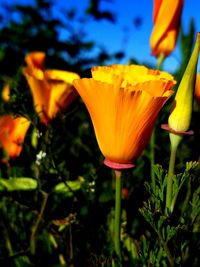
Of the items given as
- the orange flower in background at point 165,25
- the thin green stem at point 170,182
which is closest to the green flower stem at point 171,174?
the thin green stem at point 170,182

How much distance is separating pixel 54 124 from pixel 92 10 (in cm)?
146

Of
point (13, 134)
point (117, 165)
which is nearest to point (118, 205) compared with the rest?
point (117, 165)

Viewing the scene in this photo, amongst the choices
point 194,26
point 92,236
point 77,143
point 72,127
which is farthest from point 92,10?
point 92,236

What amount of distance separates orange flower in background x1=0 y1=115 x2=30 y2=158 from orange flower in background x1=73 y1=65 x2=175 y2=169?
0.88 feet

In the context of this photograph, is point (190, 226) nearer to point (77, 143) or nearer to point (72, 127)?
point (77, 143)

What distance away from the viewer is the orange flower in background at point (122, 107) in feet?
1.64

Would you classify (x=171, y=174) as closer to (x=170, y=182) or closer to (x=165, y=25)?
(x=170, y=182)

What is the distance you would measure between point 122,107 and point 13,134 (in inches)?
14.2

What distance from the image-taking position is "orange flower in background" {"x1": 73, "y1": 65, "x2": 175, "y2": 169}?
19.7 inches

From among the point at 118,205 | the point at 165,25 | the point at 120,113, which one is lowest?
the point at 118,205

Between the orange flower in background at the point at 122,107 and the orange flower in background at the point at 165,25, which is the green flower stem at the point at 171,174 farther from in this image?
the orange flower in background at the point at 165,25

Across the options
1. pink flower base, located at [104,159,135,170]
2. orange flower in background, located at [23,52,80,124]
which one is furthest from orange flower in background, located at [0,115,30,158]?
pink flower base, located at [104,159,135,170]

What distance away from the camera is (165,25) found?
82 cm

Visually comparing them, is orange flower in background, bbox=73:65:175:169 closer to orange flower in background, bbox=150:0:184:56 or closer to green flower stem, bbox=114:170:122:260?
green flower stem, bbox=114:170:122:260
